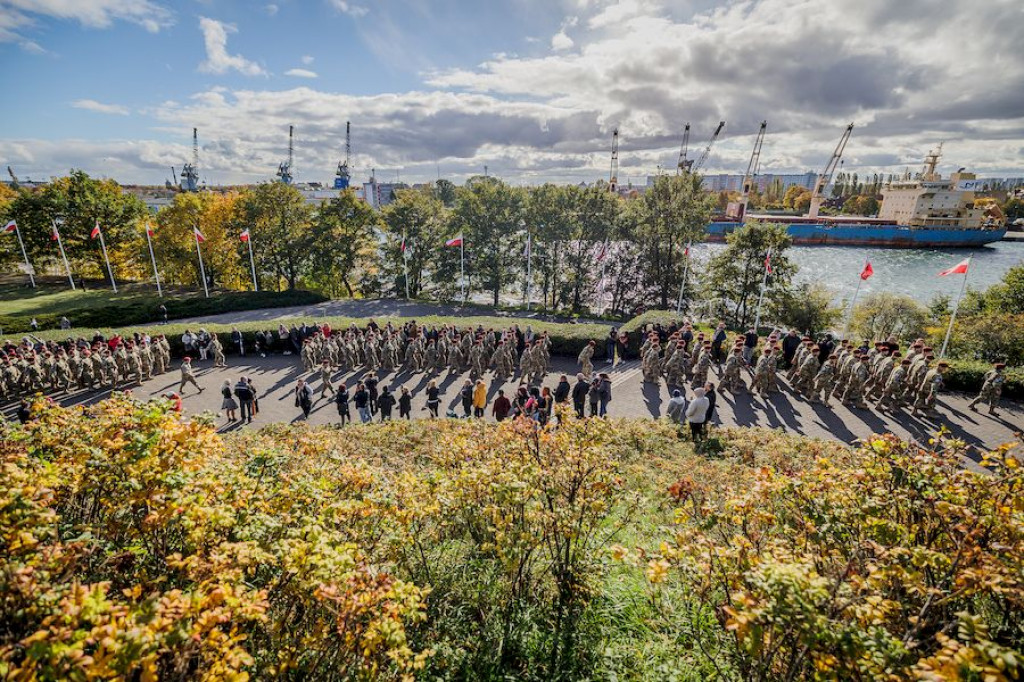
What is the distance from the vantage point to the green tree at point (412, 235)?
125 ft

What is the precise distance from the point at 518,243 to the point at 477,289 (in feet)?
A: 17.0

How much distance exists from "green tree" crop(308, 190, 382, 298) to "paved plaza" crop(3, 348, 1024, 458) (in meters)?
20.1

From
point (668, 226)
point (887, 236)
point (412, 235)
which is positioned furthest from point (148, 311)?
point (887, 236)

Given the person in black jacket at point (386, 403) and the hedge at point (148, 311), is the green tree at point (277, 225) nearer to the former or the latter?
the hedge at point (148, 311)

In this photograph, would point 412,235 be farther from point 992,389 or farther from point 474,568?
point 474,568

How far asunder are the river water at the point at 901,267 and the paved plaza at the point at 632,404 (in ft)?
120

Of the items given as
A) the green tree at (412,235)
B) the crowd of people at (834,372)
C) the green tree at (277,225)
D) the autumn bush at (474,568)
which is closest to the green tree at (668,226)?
the green tree at (412,235)

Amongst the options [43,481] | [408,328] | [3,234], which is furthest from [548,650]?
[3,234]

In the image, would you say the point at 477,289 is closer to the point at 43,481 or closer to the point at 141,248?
the point at 141,248

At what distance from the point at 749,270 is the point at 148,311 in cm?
3869

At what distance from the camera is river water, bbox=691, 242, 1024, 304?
58344 mm

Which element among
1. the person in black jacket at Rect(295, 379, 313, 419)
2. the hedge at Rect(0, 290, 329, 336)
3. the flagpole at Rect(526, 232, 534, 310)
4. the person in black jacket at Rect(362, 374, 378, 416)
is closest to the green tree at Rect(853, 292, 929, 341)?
the flagpole at Rect(526, 232, 534, 310)

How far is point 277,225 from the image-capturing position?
131 feet

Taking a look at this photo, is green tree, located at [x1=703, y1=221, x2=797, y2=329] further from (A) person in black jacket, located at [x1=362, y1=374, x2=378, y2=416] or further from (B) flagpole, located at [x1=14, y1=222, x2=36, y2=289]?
(B) flagpole, located at [x1=14, y1=222, x2=36, y2=289]
